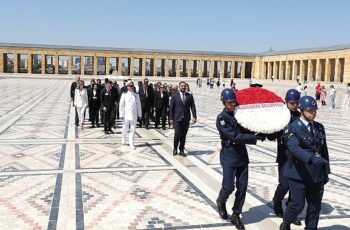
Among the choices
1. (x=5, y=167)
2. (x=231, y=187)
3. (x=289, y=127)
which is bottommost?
(x=5, y=167)

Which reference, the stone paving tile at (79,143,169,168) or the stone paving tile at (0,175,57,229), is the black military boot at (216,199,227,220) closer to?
the stone paving tile at (0,175,57,229)

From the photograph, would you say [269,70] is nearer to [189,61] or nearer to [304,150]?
[189,61]

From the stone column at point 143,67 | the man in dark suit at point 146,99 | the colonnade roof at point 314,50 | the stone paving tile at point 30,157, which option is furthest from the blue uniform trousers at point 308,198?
the stone column at point 143,67

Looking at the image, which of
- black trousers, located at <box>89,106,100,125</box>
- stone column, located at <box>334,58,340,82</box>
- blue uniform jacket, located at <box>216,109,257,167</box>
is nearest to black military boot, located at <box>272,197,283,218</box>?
blue uniform jacket, located at <box>216,109,257,167</box>

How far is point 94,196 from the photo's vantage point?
5688 millimetres

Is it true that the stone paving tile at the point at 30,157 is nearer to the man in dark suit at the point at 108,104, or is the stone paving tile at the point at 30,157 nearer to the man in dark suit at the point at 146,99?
the man in dark suit at the point at 108,104

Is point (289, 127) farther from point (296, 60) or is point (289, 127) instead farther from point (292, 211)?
point (296, 60)

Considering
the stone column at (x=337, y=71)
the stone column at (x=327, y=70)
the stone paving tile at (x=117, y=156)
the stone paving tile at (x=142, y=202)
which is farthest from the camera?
the stone column at (x=327, y=70)

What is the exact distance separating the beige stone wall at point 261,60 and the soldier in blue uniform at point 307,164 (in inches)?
1863

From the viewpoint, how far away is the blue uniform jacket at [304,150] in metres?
3.85

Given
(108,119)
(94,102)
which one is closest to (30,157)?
(108,119)

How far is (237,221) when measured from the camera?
4.63 meters

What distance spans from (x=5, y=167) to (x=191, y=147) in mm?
4253

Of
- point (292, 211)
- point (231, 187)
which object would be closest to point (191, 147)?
point (231, 187)
